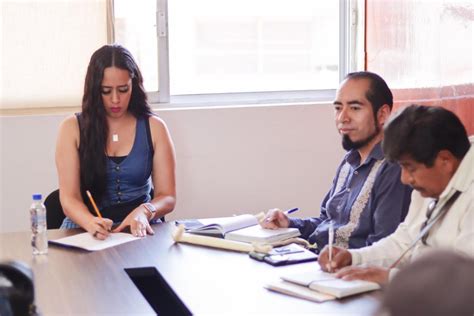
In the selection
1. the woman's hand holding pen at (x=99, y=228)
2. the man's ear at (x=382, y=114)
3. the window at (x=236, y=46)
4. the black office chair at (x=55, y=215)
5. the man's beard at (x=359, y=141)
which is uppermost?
the window at (x=236, y=46)

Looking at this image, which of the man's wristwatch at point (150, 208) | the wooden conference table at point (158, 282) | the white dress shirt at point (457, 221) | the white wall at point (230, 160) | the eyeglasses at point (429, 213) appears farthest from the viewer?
the white wall at point (230, 160)

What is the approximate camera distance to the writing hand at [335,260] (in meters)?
2.35

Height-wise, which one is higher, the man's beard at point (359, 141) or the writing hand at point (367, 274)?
the man's beard at point (359, 141)

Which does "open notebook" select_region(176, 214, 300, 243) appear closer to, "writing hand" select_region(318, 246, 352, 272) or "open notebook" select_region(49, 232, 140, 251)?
"open notebook" select_region(49, 232, 140, 251)

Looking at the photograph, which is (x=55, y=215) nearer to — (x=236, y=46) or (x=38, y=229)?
(x=38, y=229)

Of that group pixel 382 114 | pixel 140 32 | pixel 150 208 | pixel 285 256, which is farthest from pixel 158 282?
pixel 140 32

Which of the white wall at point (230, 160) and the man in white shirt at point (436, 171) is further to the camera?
the white wall at point (230, 160)

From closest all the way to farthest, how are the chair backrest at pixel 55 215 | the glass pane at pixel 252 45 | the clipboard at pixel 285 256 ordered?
the clipboard at pixel 285 256 < the chair backrest at pixel 55 215 < the glass pane at pixel 252 45

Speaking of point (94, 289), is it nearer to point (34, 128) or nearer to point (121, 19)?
point (34, 128)

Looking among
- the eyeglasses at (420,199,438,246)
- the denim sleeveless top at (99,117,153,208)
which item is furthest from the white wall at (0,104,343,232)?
the eyeglasses at (420,199,438,246)

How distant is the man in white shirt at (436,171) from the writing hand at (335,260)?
6 cm

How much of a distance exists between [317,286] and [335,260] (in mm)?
227

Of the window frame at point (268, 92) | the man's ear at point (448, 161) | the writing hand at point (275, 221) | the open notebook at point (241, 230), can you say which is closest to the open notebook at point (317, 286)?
the man's ear at point (448, 161)

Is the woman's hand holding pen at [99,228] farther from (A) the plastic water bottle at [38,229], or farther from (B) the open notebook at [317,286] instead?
(B) the open notebook at [317,286]
